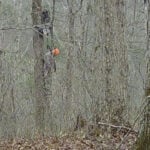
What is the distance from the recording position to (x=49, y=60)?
1312cm

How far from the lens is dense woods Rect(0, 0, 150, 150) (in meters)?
7.26

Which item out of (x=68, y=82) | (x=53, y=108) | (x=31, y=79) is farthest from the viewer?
(x=31, y=79)

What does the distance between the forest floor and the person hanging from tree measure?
5.04 meters

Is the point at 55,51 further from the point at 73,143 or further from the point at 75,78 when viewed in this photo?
the point at 73,143

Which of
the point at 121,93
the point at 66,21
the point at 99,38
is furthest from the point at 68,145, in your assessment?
the point at 66,21

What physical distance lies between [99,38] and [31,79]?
23.1 ft

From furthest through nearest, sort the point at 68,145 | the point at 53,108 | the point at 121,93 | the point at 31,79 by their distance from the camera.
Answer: the point at 31,79, the point at 53,108, the point at 121,93, the point at 68,145

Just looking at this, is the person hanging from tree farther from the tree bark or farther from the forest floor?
the forest floor

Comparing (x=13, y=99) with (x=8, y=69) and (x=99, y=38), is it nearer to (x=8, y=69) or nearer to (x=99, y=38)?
(x=8, y=69)

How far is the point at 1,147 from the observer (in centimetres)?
792

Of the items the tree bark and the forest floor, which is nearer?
the forest floor

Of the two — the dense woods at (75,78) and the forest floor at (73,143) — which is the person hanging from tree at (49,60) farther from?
the forest floor at (73,143)

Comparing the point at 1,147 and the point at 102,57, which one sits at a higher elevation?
the point at 102,57

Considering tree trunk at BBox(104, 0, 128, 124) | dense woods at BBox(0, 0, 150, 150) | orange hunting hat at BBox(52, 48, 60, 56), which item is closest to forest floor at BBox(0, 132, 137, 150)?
dense woods at BBox(0, 0, 150, 150)
